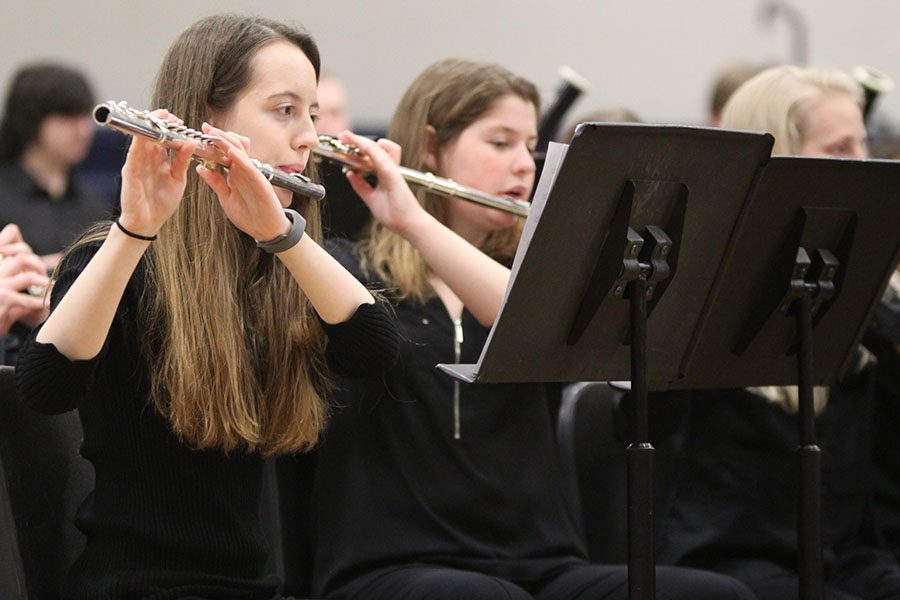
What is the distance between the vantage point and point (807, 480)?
1.76 m

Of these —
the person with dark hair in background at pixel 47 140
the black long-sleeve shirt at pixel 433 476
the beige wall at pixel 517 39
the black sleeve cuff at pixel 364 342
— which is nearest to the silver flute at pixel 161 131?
the black sleeve cuff at pixel 364 342

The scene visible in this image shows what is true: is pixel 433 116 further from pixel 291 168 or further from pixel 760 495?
pixel 760 495

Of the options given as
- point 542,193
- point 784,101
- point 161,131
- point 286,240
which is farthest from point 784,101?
point 161,131

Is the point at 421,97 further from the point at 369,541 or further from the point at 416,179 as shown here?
the point at 369,541

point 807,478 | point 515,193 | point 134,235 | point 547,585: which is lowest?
point 547,585

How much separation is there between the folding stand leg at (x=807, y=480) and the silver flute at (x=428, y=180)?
1.84 ft

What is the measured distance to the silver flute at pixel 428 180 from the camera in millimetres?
2080

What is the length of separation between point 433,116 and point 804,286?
0.73 metres

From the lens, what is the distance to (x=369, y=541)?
1951 millimetres

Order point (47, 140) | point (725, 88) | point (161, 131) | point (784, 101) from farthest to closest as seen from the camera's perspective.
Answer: point (47, 140) < point (725, 88) < point (784, 101) < point (161, 131)

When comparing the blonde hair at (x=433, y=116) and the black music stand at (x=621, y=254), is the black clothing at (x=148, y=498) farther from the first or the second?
the blonde hair at (x=433, y=116)

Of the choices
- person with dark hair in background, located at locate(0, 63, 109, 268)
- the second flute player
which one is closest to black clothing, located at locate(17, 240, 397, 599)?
the second flute player

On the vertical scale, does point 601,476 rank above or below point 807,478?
below

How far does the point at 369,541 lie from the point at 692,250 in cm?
64
